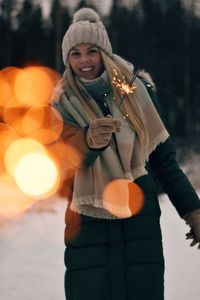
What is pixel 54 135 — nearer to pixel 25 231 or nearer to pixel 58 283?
pixel 58 283

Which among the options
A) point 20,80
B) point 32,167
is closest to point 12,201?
point 32,167

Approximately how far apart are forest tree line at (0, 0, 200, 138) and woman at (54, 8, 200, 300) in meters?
32.5

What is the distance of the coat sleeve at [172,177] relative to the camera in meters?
2.66

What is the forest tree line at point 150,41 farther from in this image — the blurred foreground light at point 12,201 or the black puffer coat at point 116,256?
the black puffer coat at point 116,256

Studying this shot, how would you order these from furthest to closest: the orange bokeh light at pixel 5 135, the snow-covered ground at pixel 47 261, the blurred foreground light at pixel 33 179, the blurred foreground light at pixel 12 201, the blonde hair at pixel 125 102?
the blurred foreground light at pixel 12 201 → the blurred foreground light at pixel 33 179 → the snow-covered ground at pixel 47 261 → the blonde hair at pixel 125 102 → the orange bokeh light at pixel 5 135

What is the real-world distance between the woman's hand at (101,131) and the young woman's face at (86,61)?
443 mm

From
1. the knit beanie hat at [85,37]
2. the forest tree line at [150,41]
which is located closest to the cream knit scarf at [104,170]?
the knit beanie hat at [85,37]

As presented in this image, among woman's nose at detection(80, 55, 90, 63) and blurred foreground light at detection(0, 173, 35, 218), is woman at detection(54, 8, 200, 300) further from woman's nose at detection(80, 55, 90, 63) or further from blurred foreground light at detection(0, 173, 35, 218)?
blurred foreground light at detection(0, 173, 35, 218)

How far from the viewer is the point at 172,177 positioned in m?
2.67

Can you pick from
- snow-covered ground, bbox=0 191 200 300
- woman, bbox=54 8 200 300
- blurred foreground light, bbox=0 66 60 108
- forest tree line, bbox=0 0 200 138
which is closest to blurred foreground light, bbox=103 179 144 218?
woman, bbox=54 8 200 300

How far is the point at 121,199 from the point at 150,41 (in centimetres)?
3541

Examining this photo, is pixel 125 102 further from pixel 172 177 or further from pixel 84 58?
pixel 172 177

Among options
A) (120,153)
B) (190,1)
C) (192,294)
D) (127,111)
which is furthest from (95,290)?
(190,1)

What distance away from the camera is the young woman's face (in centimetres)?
260
